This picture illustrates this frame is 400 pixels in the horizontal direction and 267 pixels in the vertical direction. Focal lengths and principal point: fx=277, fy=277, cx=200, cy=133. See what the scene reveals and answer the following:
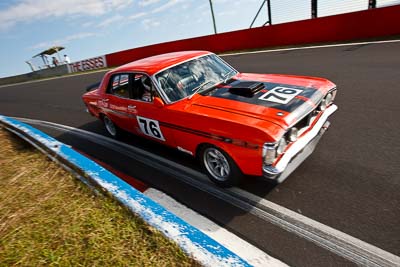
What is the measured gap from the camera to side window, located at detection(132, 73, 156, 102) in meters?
3.90

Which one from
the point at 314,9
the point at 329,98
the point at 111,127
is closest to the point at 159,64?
the point at 111,127

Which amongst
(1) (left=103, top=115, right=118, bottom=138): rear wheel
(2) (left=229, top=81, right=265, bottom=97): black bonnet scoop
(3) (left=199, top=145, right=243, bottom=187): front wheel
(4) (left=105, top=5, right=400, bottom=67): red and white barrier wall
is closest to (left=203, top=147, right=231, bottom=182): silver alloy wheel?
(3) (left=199, top=145, right=243, bottom=187): front wheel

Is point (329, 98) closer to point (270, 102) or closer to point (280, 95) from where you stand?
point (280, 95)

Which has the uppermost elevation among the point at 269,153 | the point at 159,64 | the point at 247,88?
the point at 159,64

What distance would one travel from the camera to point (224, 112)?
3111 mm

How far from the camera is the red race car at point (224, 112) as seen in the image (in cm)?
281

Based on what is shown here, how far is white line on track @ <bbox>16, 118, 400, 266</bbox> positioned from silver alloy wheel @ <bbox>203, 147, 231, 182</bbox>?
0.16 m

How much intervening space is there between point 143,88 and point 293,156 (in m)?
2.34

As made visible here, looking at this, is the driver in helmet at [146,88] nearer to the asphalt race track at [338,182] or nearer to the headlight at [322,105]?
the asphalt race track at [338,182]

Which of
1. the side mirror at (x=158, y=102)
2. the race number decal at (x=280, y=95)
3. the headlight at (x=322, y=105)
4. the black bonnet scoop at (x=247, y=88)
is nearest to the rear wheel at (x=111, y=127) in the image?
the side mirror at (x=158, y=102)

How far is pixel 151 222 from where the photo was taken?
89.8 inches

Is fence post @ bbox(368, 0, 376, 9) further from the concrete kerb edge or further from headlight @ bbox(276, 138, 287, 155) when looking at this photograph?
the concrete kerb edge

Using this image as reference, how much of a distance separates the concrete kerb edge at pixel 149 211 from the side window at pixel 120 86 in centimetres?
126

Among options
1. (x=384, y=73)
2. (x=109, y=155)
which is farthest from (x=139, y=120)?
(x=384, y=73)
